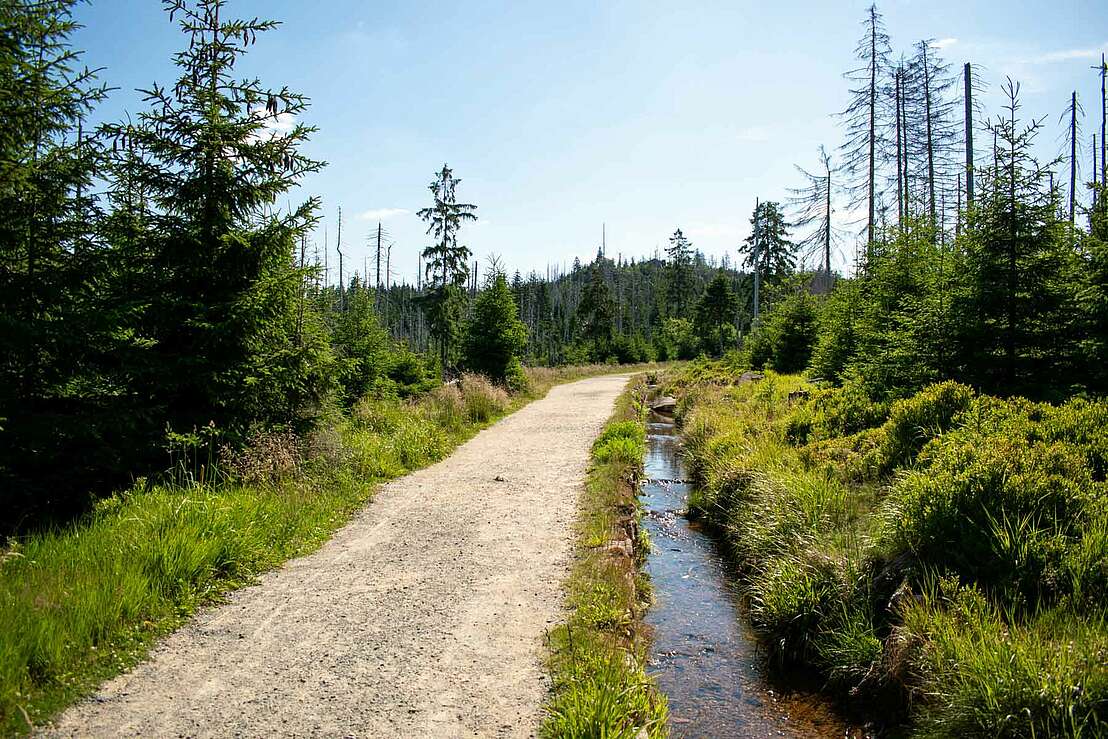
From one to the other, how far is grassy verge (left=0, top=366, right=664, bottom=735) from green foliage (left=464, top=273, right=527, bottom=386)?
1369 centimetres

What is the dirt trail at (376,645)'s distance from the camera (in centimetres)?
353

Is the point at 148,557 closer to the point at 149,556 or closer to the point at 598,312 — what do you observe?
the point at 149,556

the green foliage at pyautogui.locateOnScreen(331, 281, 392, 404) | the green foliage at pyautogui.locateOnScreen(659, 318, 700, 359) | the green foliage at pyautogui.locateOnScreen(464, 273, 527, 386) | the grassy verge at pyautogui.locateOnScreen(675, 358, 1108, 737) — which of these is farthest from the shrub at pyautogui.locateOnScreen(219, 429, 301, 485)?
the green foliage at pyautogui.locateOnScreen(659, 318, 700, 359)

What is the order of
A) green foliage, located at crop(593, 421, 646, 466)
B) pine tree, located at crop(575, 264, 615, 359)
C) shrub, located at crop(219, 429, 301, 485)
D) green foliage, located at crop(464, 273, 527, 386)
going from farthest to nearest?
pine tree, located at crop(575, 264, 615, 359) → green foliage, located at crop(464, 273, 527, 386) → green foliage, located at crop(593, 421, 646, 466) → shrub, located at crop(219, 429, 301, 485)

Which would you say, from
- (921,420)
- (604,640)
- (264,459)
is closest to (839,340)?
(921,420)

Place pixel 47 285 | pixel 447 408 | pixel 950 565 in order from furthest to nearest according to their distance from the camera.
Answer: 1. pixel 447 408
2. pixel 47 285
3. pixel 950 565

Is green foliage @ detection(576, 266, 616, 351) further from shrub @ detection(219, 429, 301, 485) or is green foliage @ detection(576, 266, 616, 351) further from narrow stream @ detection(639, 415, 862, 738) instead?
narrow stream @ detection(639, 415, 862, 738)

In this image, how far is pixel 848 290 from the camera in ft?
57.5

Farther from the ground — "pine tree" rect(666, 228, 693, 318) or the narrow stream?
"pine tree" rect(666, 228, 693, 318)

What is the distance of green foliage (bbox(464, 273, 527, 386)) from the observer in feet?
76.7

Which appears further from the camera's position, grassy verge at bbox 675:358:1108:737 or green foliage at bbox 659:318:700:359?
green foliage at bbox 659:318:700:359

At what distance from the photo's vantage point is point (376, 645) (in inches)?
175

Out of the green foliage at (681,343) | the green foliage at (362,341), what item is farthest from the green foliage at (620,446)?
the green foliage at (681,343)

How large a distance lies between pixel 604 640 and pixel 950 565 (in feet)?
9.90
